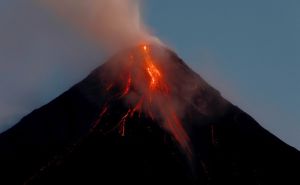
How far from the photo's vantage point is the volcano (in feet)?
166

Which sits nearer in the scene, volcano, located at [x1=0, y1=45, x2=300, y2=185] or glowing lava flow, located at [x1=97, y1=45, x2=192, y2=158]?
volcano, located at [x1=0, y1=45, x2=300, y2=185]

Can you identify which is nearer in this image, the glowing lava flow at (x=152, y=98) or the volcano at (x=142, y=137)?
the volcano at (x=142, y=137)

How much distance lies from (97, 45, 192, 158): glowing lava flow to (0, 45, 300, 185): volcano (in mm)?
73

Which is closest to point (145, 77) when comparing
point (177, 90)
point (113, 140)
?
point (177, 90)

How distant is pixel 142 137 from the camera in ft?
175

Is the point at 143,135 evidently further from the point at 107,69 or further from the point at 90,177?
the point at 107,69

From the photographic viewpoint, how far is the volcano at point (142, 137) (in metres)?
50.5

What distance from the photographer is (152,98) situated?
5994 centimetres

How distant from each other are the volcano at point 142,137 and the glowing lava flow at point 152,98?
0.07 meters

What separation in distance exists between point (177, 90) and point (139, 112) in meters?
6.48

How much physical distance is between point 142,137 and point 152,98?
701 centimetres

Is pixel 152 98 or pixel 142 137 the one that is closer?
pixel 142 137

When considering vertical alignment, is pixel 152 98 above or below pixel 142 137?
above

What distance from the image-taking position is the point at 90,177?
49062 mm
